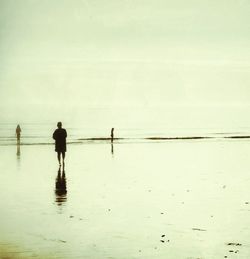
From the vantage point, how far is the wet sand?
27.8 ft

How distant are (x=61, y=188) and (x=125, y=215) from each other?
16.2ft

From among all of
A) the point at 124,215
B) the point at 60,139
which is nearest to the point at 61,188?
the point at 124,215

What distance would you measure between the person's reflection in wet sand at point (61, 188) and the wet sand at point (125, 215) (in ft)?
0.08

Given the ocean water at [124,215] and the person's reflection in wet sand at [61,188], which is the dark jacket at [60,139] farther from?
the ocean water at [124,215]

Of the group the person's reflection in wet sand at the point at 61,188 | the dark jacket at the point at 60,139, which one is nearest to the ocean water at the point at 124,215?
the person's reflection in wet sand at the point at 61,188

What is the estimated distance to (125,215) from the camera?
37.7 ft

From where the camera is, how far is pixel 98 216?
11.4 metres

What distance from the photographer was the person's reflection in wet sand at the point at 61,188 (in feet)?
44.6

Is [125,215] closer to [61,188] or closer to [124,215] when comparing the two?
[124,215]

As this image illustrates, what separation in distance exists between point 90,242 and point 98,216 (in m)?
2.45

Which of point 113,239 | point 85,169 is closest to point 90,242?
point 113,239

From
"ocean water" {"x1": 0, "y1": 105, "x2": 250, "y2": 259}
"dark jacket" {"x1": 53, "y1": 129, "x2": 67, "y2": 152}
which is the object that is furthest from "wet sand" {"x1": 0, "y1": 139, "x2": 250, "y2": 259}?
"dark jacket" {"x1": 53, "y1": 129, "x2": 67, "y2": 152}

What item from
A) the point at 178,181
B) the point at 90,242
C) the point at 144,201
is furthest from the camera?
the point at 178,181

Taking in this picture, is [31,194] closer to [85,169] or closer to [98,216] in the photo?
[98,216]
